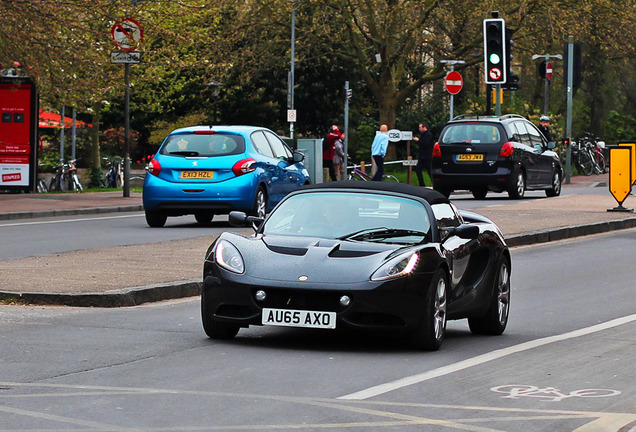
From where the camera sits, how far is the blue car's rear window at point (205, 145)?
2217 centimetres

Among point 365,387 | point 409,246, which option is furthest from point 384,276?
point 365,387

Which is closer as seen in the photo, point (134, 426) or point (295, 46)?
point (134, 426)

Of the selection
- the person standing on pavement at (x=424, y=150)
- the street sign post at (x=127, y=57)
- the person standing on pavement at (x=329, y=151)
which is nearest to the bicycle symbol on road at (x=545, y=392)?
the street sign post at (x=127, y=57)

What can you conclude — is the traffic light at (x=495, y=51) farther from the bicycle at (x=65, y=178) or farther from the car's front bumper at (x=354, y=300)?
the bicycle at (x=65, y=178)

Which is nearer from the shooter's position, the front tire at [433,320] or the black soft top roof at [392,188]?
the front tire at [433,320]

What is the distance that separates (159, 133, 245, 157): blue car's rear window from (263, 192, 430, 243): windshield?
1193 centimetres

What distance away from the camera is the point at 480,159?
30.5 metres

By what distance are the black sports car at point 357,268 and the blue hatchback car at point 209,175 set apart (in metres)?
11.3

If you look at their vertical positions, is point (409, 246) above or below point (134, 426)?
above

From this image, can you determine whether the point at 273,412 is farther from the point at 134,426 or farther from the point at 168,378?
the point at 168,378

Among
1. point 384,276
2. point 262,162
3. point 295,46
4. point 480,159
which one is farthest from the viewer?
point 295,46

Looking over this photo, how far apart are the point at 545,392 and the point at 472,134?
915 inches

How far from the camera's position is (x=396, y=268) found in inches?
359

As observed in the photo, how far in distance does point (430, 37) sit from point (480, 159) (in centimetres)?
2244
